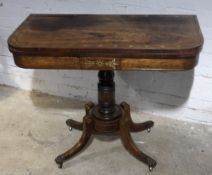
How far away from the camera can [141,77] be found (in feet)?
5.70

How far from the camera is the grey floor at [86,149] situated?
4.77ft

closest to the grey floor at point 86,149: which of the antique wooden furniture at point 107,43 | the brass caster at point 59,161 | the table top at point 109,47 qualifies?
the brass caster at point 59,161

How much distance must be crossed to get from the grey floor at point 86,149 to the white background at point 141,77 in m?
0.08

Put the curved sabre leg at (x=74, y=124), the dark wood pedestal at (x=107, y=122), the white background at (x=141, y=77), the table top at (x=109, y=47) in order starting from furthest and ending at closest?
the curved sabre leg at (x=74, y=124) → the white background at (x=141, y=77) → the dark wood pedestal at (x=107, y=122) → the table top at (x=109, y=47)

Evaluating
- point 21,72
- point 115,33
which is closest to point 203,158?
point 115,33

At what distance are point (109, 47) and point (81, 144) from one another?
624 mm

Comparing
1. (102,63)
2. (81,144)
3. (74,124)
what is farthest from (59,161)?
(102,63)

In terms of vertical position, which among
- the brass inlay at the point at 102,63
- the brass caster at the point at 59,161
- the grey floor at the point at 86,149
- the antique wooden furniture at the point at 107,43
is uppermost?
the antique wooden furniture at the point at 107,43

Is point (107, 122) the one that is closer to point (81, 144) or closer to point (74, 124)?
point (81, 144)

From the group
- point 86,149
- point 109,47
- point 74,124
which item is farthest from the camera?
point 74,124

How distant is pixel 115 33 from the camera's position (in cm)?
117

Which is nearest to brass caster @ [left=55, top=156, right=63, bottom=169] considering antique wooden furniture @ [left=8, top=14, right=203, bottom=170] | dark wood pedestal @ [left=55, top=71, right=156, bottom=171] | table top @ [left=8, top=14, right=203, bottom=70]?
dark wood pedestal @ [left=55, top=71, right=156, bottom=171]

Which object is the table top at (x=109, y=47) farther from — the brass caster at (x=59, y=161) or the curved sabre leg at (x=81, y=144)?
the brass caster at (x=59, y=161)

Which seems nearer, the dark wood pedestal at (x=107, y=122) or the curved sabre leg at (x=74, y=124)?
the dark wood pedestal at (x=107, y=122)
